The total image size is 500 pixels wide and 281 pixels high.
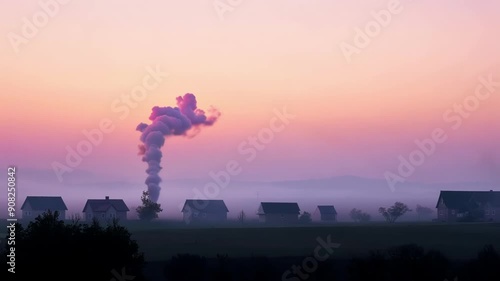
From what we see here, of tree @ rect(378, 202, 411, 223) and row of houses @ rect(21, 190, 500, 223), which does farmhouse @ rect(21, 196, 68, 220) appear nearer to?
row of houses @ rect(21, 190, 500, 223)

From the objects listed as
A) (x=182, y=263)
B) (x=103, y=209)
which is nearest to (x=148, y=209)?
(x=103, y=209)

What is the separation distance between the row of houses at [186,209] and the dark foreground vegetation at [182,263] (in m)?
105

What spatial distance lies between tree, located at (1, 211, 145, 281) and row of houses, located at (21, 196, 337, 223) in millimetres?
112469

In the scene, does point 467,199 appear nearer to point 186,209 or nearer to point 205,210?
point 205,210

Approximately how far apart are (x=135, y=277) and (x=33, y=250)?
21.5 feet

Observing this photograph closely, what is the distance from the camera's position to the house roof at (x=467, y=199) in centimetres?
15450

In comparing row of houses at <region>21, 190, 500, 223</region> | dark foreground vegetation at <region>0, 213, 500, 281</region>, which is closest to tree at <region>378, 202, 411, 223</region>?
row of houses at <region>21, 190, 500, 223</region>

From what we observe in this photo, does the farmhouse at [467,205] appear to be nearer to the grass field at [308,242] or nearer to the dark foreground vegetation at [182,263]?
the grass field at [308,242]

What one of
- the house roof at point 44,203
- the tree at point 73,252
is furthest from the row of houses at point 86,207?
the tree at point 73,252

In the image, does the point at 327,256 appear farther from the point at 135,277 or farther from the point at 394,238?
the point at 394,238

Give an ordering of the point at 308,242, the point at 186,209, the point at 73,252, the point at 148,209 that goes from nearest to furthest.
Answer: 1. the point at 73,252
2. the point at 308,242
3. the point at 148,209
4. the point at 186,209

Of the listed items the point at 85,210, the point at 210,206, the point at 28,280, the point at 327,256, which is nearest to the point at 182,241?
the point at 327,256

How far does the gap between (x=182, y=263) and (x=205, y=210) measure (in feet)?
418

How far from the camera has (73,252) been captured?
4872 cm
